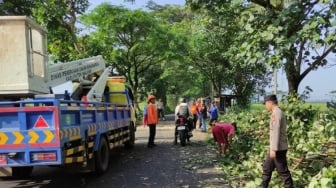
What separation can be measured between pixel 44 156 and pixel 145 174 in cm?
321

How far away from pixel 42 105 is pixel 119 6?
1027 inches

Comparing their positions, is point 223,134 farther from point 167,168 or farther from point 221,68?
point 221,68

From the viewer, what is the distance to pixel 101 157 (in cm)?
1096

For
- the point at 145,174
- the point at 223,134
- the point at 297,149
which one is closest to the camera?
the point at 297,149

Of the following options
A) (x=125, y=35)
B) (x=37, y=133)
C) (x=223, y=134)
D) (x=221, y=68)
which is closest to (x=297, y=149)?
(x=223, y=134)

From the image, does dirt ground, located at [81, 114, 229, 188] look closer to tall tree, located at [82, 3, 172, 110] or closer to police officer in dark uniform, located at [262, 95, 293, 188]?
police officer in dark uniform, located at [262, 95, 293, 188]

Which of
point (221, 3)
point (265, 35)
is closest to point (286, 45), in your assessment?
point (265, 35)

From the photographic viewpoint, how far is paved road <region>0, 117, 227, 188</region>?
9.83 m

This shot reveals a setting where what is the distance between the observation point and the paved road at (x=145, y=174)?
32.2 ft

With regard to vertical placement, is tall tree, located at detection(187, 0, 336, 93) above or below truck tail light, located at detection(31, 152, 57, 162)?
above

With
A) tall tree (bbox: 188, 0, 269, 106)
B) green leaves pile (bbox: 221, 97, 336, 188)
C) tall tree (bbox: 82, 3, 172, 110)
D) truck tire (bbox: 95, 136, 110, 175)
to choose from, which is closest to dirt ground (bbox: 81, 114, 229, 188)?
Answer: truck tire (bbox: 95, 136, 110, 175)

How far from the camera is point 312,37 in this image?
25.2ft

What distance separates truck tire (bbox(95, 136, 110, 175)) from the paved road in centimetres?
16

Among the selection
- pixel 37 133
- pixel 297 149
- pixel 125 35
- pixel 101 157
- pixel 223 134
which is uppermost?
pixel 125 35
